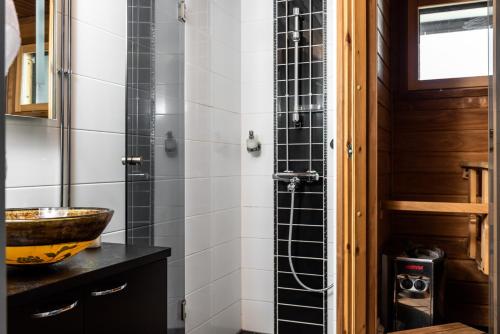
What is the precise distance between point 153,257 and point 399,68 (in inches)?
101

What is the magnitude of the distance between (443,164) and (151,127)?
7.62 feet

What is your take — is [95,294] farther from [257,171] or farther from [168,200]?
[257,171]

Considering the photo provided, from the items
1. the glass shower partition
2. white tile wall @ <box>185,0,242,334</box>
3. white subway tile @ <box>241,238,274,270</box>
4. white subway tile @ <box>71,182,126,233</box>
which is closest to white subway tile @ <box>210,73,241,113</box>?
white tile wall @ <box>185,0,242,334</box>

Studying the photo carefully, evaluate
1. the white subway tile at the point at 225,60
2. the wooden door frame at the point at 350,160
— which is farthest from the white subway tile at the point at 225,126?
the wooden door frame at the point at 350,160

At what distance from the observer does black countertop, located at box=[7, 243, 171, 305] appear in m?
0.86

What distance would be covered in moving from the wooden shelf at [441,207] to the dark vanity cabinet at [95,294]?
149 cm

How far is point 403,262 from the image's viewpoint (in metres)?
2.51

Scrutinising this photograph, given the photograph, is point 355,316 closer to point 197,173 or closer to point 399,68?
point 197,173

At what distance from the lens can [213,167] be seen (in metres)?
2.55

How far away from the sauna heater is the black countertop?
5.59ft

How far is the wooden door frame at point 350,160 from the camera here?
6.35 feet

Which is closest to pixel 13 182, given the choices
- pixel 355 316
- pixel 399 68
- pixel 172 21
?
pixel 172 21

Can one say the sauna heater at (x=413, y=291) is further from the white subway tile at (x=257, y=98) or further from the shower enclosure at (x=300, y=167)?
the white subway tile at (x=257, y=98)

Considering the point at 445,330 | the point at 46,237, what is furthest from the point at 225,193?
the point at 46,237
